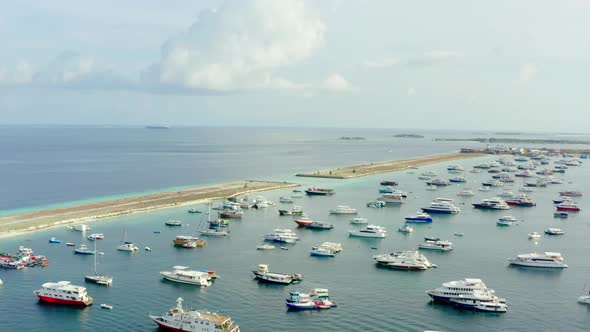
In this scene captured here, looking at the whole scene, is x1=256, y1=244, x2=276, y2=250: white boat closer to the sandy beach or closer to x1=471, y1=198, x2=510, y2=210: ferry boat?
the sandy beach

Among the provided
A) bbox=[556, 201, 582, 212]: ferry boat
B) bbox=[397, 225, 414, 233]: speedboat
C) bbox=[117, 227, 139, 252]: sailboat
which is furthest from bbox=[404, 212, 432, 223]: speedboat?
bbox=[117, 227, 139, 252]: sailboat

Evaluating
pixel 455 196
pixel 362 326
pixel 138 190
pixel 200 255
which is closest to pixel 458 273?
pixel 362 326

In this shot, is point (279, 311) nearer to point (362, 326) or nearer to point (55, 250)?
point (362, 326)

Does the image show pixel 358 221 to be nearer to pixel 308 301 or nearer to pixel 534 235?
pixel 534 235

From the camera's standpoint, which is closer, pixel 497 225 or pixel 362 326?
pixel 362 326

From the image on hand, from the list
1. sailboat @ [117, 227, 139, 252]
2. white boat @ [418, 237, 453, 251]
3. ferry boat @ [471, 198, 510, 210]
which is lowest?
sailboat @ [117, 227, 139, 252]

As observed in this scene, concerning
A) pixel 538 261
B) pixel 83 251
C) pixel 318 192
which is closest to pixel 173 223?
pixel 83 251

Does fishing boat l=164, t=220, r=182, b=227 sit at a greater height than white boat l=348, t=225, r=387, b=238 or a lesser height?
lesser
